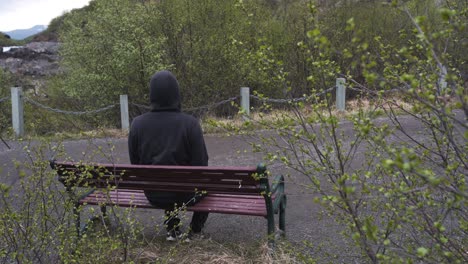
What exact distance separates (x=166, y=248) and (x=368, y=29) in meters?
13.7

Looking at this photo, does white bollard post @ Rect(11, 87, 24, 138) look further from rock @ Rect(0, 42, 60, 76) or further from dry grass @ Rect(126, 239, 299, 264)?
rock @ Rect(0, 42, 60, 76)

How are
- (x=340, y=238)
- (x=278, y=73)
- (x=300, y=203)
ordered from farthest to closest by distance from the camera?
(x=300, y=203)
(x=340, y=238)
(x=278, y=73)

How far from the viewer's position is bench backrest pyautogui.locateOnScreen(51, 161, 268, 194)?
131 inches

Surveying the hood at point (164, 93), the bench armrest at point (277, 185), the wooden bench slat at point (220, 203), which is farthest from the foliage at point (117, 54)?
the bench armrest at point (277, 185)

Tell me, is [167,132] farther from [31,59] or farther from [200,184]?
[31,59]

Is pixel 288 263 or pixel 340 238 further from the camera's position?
pixel 340 238

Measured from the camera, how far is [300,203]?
206 inches

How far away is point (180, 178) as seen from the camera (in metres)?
3.52

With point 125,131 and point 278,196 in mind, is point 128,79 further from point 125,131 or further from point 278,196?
point 278,196

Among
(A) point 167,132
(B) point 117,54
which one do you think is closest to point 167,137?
(A) point 167,132

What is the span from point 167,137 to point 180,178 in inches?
17.6

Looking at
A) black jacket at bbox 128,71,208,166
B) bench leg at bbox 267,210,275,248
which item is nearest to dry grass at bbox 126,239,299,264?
bench leg at bbox 267,210,275,248

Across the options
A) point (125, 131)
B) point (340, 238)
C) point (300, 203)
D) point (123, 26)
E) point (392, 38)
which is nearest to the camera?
point (340, 238)

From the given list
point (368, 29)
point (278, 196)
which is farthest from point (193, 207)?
point (368, 29)
